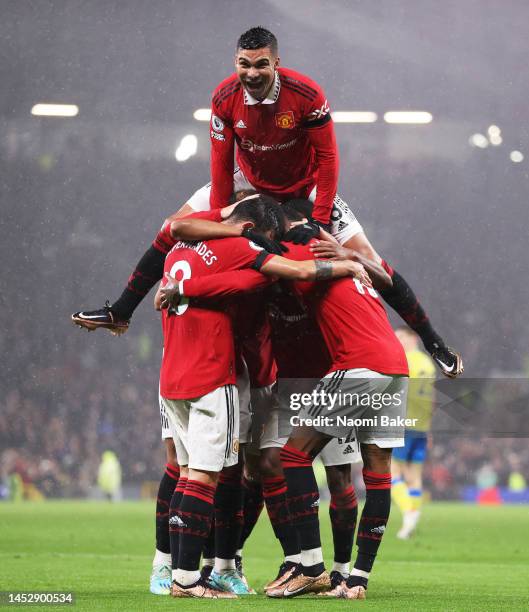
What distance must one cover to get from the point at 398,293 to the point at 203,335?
123cm

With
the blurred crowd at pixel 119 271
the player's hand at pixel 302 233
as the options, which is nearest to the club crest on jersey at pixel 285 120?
the player's hand at pixel 302 233

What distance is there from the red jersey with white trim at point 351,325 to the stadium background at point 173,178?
1000cm

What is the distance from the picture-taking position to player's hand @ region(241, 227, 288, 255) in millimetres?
4289

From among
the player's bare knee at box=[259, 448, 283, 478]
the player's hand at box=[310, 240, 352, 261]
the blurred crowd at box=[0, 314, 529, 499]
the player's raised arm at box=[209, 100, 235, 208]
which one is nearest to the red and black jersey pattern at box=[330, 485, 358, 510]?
the player's bare knee at box=[259, 448, 283, 478]

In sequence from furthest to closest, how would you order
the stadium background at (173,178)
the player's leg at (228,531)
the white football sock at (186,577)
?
the stadium background at (173,178) < the player's leg at (228,531) < the white football sock at (186,577)

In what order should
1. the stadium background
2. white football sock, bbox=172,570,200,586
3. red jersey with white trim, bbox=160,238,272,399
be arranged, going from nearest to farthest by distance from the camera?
white football sock, bbox=172,570,200,586, red jersey with white trim, bbox=160,238,272,399, the stadium background

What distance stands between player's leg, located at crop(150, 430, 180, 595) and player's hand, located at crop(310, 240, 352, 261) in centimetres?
108

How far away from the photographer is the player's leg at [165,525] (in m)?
4.58

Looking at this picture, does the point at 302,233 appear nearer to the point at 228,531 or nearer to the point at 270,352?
the point at 270,352

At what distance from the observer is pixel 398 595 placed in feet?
14.5

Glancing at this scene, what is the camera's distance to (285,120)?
4793 millimetres

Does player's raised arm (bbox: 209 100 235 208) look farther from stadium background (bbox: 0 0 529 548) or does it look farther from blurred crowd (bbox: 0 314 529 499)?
blurred crowd (bbox: 0 314 529 499)

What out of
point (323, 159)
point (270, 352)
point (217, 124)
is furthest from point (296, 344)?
point (217, 124)

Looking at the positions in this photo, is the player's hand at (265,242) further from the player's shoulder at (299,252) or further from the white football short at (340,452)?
the white football short at (340,452)
